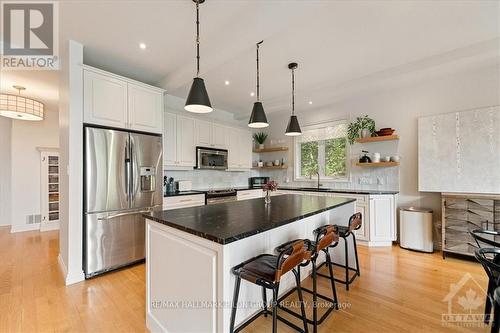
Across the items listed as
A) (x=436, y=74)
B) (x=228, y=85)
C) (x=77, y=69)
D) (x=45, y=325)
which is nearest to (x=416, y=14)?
(x=436, y=74)

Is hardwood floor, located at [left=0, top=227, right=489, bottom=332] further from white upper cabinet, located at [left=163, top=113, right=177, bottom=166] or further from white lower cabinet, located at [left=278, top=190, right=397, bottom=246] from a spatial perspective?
white upper cabinet, located at [left=163, top=113, right=177, bottom=166]

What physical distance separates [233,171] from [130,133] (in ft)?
9.69

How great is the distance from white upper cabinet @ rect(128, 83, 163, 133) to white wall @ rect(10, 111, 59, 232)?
3.60 meters

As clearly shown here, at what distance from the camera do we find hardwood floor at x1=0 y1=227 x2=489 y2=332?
72.1 inches

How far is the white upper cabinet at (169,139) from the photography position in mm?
3910

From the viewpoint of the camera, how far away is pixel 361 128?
4.23 m

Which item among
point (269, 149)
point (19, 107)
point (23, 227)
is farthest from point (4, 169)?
point (269, 149)

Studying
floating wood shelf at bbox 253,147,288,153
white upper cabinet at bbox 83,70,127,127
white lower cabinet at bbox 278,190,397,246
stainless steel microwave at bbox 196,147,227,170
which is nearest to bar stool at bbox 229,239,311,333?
white upper cabinet at bbox 83,70,127,127

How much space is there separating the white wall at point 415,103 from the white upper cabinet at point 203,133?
289 cm

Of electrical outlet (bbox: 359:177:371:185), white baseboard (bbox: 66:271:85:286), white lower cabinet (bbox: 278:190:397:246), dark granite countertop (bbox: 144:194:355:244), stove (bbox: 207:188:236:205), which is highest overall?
electrical outlet (bbox: 359:177:371:185)

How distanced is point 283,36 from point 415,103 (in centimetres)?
288

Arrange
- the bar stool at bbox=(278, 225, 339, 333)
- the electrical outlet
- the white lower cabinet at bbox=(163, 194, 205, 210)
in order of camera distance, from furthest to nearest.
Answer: the electrical outlet < the white lower cabinet at bbox=(163, 194, 205, 210) < the bar stool at bbox=(278, 225, 339, 333)

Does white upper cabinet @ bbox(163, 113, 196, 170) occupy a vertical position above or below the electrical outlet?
above

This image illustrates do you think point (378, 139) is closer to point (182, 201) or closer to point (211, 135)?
point (211, 135)
